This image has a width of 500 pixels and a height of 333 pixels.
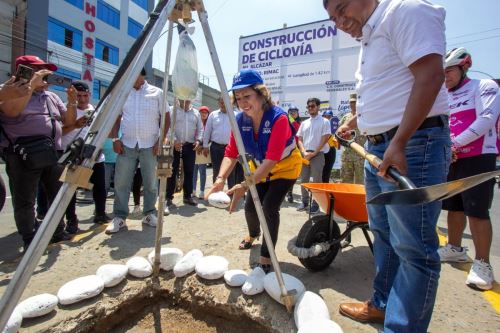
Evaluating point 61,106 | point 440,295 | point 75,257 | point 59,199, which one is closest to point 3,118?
point 61,106

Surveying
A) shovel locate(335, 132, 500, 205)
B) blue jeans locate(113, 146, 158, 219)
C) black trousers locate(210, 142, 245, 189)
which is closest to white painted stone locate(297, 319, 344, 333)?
shovel locate(335, 132, 500, 205)

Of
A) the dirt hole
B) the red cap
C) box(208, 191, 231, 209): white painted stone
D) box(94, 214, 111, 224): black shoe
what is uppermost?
the red cap

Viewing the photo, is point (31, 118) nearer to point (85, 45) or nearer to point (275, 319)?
point (275, 319)

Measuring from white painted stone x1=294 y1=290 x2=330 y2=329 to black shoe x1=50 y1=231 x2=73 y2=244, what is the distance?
2.52 m

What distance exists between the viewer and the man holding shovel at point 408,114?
126cm

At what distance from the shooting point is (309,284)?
2.36 metres

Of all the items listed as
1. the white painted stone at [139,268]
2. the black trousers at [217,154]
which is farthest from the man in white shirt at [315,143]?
the white painted stone at [139,268]

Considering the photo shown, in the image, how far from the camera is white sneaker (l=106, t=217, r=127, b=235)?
11.0ft

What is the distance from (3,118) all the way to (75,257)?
4.37 feet

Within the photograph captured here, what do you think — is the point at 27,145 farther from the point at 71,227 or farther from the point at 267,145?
the point at 267,145

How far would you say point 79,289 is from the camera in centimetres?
204

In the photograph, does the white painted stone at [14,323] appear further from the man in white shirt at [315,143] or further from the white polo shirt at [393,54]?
the man in white shirt at [315,143]

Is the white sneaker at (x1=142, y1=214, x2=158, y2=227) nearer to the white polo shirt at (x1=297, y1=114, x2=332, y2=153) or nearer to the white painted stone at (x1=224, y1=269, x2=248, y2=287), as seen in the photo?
the white painted stone at (x1=224, y1=269, x2=248, y2=287)

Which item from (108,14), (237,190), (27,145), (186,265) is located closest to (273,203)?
(237,190)
